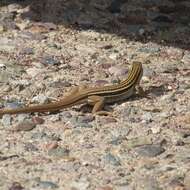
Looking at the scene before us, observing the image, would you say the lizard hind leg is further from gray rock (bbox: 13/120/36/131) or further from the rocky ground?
gray rock (bbox: 13/120/36/131)

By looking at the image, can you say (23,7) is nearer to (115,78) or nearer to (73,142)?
(115,78)

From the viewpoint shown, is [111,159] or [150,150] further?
[150,150]

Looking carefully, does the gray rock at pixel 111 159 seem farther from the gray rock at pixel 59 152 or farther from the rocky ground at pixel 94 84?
the gray rock at pixel 59 152

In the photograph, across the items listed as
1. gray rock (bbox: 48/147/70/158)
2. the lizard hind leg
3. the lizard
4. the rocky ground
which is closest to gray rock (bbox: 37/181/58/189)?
the rocky ground

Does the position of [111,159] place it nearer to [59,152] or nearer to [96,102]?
[59,152]

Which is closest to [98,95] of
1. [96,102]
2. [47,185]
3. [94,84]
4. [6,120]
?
[96,102]

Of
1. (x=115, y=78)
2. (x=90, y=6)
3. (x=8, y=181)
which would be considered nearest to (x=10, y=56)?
(x=115, y=78)

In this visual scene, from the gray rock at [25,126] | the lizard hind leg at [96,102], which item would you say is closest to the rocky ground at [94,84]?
the gray rock at [25,126]
